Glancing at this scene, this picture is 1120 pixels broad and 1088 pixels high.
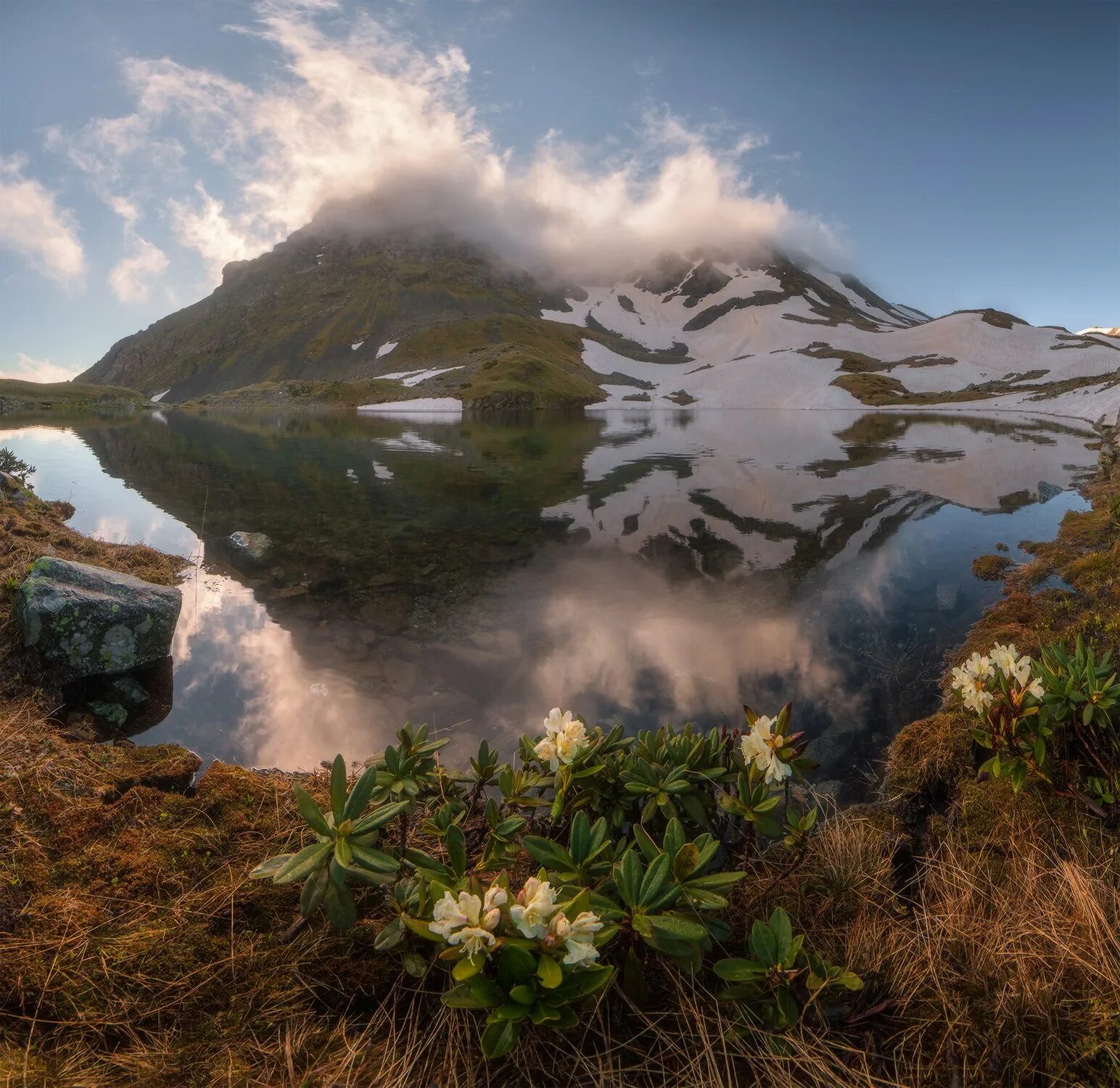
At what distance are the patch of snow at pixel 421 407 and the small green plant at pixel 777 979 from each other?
80.4 m

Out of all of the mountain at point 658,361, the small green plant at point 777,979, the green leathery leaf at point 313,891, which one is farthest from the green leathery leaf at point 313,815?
the mountain at point 658,361

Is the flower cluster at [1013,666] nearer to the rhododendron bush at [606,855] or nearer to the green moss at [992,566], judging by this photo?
the rhododendron bush at [606,855]

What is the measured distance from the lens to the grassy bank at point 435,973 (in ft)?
7.18

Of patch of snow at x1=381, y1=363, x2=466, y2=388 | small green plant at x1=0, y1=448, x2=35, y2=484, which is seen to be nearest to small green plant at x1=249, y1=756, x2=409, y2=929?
small green plant at x1=0, y1=448, x2=35, y2=484

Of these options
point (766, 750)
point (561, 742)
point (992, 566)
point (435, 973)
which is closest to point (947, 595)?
point (992, 566)

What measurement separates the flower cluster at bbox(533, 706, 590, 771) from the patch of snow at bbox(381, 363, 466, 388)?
4423 inches

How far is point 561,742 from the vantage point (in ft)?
9.75

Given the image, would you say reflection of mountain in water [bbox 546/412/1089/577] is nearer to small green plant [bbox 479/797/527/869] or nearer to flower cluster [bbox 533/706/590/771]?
flower cluster [bbox 533/706/590/771]

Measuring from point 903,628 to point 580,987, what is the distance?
26.9 feet

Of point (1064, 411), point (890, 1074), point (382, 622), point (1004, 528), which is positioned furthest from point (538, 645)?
point (1064, 411)

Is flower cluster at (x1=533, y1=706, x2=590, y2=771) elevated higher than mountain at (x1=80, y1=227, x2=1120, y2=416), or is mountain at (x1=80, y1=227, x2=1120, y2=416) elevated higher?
mountain at (x1=80, y1=227, x2=1120, y2=416)

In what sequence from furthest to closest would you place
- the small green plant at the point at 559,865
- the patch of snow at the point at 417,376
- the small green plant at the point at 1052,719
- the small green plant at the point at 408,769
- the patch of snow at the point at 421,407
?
the patch of snow at the point at 417,376 < the patch of snow at the point at 421,407 < the small green plant at the point at 1052,719 < the small green plant at the point at 408,769 < the small green plant at the point at 559,865

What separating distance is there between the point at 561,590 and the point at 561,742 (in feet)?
23.7

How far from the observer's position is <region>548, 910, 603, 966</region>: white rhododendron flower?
1.85 metres
